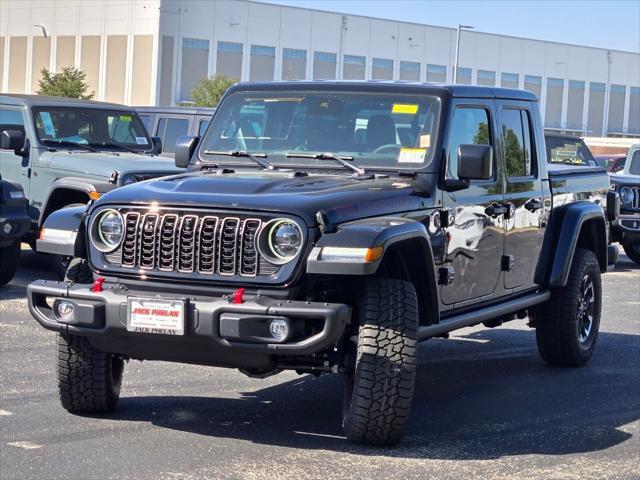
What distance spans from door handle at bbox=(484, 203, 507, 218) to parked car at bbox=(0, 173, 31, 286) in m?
5.63

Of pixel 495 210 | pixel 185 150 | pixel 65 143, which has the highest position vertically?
pixel 185 150

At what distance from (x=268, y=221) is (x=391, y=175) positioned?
52.6 inches

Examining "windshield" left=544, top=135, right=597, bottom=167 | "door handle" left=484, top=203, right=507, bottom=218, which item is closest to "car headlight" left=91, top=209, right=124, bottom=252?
"door handle" left=484, top=203, right=507, bottom=218

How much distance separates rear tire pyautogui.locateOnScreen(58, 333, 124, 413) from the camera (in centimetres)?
687

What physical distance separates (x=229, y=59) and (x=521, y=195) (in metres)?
65.4

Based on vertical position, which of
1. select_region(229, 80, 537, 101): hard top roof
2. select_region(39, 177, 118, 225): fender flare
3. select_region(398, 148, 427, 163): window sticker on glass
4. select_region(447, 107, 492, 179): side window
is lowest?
select_region(39, 177, 118, 225): fender flare

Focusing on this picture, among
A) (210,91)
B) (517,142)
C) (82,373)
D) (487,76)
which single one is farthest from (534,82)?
(82,373)

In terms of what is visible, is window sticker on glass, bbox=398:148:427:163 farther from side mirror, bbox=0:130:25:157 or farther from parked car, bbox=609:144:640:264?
parked car, bbox=609:144:640:264

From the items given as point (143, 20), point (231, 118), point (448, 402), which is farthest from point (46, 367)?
point (143, 20)

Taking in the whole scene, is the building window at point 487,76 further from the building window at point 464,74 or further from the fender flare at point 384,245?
the fender flare at point 384,245

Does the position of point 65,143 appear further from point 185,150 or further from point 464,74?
point 464,74

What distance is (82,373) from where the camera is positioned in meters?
6.91

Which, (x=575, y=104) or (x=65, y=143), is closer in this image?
(x=65, y=143)

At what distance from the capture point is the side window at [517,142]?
28.2 ft
